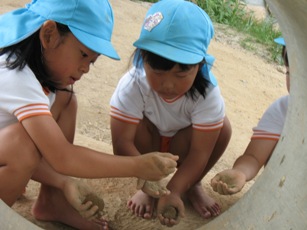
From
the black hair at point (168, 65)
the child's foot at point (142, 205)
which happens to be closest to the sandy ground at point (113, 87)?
the child's foot at point (142, 205)

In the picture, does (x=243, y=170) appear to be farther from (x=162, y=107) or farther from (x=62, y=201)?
(x=62, y=201)

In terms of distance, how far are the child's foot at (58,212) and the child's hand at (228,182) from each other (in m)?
0.48

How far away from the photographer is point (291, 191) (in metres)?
1.64

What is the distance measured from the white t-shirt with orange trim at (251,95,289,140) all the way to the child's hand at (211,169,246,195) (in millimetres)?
262

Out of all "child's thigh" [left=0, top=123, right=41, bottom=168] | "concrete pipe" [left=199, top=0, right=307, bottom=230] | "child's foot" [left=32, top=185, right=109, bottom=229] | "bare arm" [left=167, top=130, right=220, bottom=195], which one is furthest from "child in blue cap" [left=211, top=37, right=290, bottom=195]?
"child's thigh" [left=0, top=123, right=41, bottom=168]

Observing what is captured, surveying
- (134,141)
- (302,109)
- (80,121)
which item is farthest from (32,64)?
(80,121)

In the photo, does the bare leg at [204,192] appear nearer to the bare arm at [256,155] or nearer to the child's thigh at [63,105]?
the bare arm at [256,155]

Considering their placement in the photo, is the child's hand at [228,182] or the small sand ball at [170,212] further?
the small sand ball at [170,212]

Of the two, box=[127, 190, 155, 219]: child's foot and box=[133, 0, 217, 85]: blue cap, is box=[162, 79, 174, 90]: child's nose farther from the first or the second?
box=[127, 190, 155, 219]: child's foot

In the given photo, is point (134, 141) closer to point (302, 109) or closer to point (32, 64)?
point (32, 64)

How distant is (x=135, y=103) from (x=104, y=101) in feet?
4.34

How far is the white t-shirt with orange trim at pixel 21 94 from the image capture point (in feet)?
5.86

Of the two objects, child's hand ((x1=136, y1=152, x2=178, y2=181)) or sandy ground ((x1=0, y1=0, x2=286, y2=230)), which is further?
sandy ground ((x1=0, y1=0, x2=286, y2=230))

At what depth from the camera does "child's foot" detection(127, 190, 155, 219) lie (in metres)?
2.29
